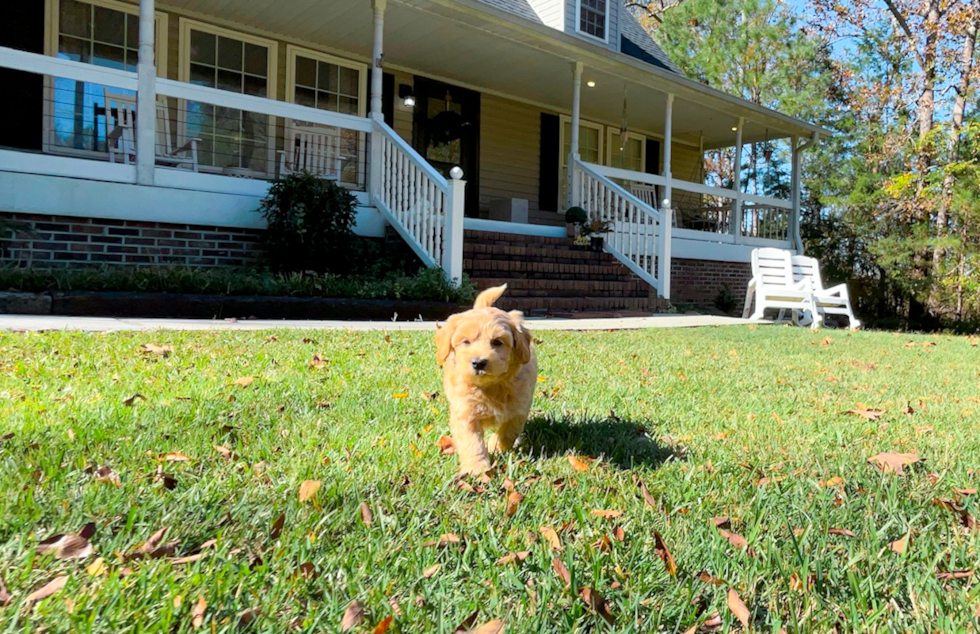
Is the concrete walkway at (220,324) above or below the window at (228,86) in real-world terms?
below

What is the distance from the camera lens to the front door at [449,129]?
12.5 metres

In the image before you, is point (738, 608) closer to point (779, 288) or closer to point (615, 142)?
point (779, 288)

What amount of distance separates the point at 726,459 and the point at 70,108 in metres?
9.63

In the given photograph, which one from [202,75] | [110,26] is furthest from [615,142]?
[110,26]

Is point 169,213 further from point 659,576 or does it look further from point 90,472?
point 659,576

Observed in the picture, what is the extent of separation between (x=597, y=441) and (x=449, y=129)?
10802 mm

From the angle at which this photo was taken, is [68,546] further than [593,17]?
Result: No

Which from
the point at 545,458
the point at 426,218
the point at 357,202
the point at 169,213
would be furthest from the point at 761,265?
the point at 545,458

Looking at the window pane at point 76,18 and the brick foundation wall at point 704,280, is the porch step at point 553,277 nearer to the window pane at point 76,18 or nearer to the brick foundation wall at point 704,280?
the brick foundation wall at point 704,280

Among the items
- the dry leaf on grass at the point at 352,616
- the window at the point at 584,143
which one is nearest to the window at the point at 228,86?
the window at the point at 584,143

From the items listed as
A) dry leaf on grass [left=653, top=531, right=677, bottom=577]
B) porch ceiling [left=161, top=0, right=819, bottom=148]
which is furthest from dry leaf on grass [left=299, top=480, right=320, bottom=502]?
porch ceiling [left=161, top=0, right=819, bottom=148]

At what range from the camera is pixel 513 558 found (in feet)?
5.26

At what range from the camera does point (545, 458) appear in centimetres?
249

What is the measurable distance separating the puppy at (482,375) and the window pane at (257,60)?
9688mm
